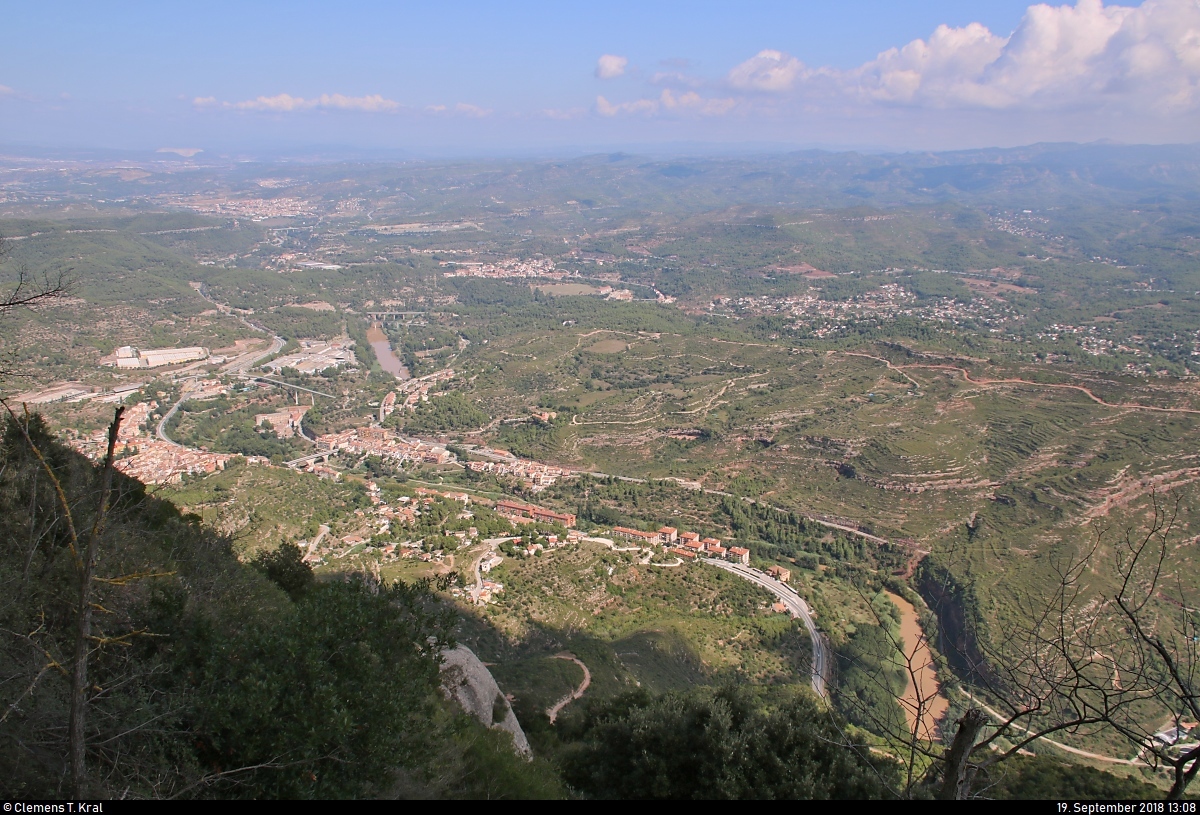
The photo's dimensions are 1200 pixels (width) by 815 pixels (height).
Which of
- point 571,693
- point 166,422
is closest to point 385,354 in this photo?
point 166,422

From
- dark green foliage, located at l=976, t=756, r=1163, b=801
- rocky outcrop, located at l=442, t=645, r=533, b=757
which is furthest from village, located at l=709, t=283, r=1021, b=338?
rocky outcrop, located at l=442, t=645, r=533, b=757

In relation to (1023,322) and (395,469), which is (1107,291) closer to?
(1023,322)

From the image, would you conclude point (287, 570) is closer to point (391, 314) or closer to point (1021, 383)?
point (1021, 383)

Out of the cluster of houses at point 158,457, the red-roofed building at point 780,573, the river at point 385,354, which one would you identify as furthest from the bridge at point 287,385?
the red-roofed building at point 780,573

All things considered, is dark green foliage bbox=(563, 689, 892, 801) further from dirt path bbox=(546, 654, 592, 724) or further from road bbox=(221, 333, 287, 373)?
road bbox=(221, 333, 287, 373)

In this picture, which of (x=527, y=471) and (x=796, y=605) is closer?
(x=796, y=605)

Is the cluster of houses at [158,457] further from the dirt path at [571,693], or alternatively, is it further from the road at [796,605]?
the road at [796,605]
